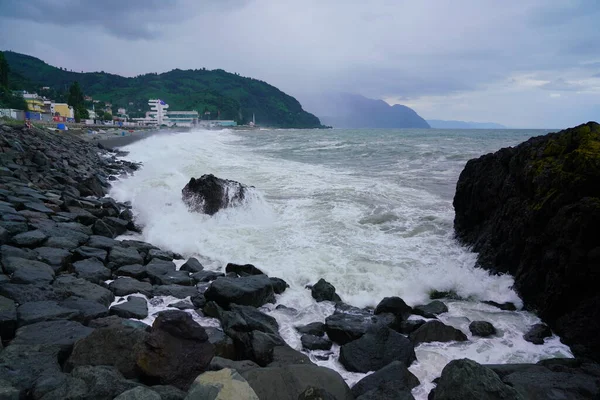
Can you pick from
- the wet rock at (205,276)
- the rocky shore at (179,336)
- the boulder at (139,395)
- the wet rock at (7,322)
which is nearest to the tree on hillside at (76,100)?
the rocky shore at (179,336)

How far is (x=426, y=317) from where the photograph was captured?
236 inches

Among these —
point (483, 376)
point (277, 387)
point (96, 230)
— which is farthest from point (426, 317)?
point (96, 230)

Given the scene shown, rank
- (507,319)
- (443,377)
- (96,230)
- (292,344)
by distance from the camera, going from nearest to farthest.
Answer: (443,377), (292,344), (507,319), (96,230)

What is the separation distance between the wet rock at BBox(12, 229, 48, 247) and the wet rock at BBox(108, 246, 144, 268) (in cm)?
111

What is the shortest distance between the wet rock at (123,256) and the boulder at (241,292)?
6.75 feet

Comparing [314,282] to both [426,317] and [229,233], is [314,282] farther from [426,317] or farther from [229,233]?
[229,233]

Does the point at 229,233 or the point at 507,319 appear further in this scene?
the point at 229,233

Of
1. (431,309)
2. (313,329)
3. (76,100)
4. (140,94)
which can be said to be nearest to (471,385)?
(313,329)

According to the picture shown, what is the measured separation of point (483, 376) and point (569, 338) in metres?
2.88

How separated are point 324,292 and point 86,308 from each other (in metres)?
3.58

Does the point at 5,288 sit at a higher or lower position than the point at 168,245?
higher

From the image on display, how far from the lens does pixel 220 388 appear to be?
279cm

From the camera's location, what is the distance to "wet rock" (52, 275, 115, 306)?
504 centimetres

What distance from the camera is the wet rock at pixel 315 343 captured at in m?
4.97
